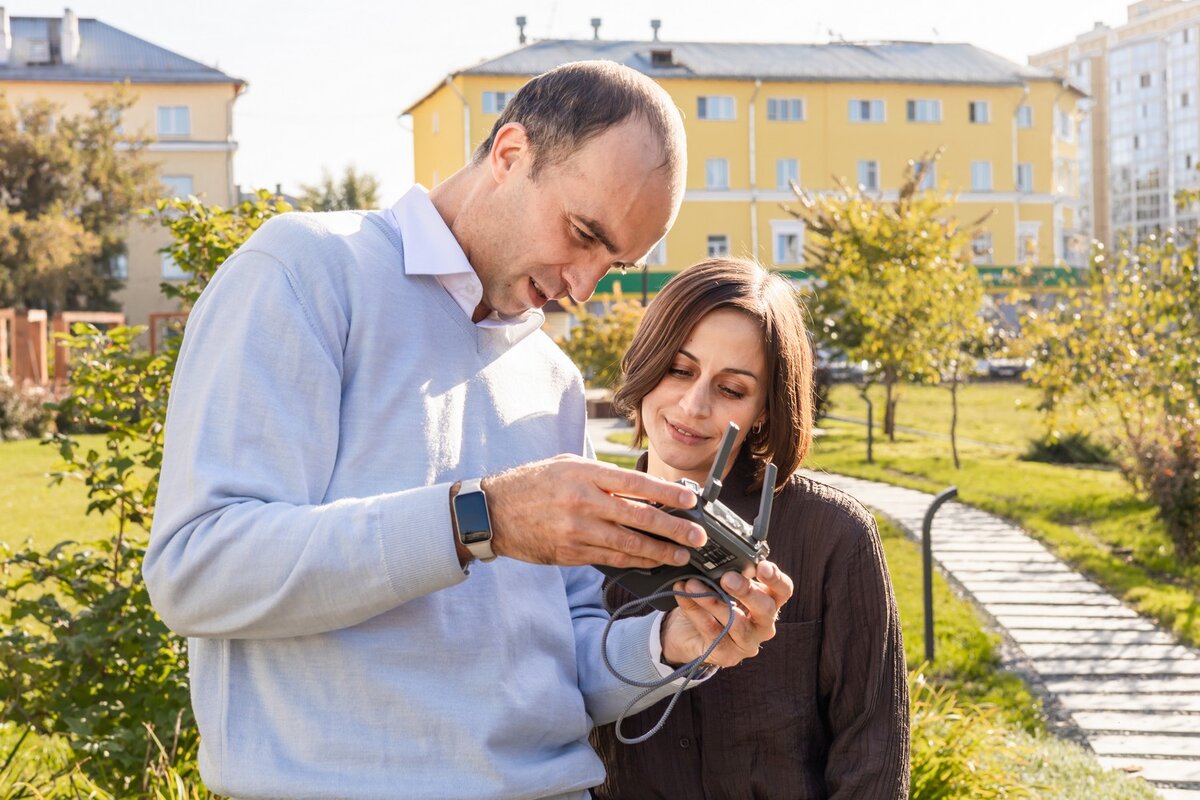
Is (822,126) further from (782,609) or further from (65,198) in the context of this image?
(782,609)

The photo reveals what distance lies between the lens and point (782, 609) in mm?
2691

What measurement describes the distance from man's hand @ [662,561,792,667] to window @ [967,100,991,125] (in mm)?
53152

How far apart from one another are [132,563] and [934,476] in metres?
13.7

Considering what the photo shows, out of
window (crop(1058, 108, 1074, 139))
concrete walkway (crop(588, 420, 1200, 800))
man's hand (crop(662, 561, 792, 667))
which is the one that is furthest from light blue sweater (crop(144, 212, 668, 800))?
window (crop(1058, 108, 1074, 139))

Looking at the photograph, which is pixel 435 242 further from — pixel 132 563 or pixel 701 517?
pixel 132 563

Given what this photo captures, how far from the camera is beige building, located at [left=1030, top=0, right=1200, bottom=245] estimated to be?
104500mm

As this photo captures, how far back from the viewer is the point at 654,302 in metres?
2.85

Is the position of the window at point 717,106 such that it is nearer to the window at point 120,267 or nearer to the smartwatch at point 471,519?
the window at point 120,267

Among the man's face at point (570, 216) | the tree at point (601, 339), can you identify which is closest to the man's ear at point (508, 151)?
the man's face at point (570, 216)

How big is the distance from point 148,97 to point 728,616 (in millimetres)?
47960

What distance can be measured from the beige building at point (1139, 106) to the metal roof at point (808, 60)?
5319 centimetres

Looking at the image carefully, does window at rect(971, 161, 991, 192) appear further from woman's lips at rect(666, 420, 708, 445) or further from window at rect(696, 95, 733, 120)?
woman's lips at rect(666, 420, 708, 445)

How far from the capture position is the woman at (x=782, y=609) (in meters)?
2.58

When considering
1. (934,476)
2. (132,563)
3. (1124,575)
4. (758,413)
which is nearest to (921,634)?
(1124,575)
